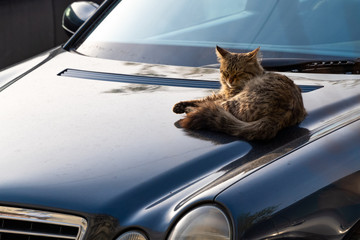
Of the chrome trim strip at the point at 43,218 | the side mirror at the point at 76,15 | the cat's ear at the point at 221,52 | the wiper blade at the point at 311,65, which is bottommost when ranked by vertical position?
the chrome trim strip at the point at 43,218

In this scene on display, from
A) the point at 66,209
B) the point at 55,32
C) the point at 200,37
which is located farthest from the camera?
the point at 55,32

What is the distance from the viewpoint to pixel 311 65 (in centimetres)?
A: 304

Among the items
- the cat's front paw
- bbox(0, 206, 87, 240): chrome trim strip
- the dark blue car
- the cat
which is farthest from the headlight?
the cat's front paw

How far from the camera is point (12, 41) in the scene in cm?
756

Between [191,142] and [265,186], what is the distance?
1.37ft

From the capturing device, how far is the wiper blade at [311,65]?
9.77ft

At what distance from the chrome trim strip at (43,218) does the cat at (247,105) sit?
665mm

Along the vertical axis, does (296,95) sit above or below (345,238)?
above

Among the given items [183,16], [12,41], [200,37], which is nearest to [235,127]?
[200,37]

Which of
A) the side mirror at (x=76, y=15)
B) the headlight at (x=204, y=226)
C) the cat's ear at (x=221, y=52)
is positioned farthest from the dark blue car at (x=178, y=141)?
the side mirror at (x=76, y=15)

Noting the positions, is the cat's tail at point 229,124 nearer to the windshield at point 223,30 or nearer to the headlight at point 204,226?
the headlight at point 204,226

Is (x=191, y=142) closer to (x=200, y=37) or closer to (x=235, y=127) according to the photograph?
(x=235, y=127)

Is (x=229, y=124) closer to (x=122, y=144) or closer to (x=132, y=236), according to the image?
(x=122, y=144)

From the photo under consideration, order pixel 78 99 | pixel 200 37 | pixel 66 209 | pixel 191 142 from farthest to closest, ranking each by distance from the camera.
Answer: pixel 200 37, pixel 78 99, pixel 191 142, pixel 66 209
